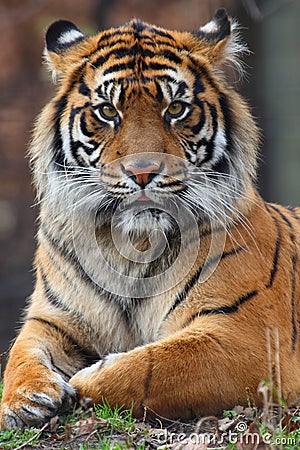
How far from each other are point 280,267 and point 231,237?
0.36 metres

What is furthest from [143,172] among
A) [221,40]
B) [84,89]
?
[221,40]

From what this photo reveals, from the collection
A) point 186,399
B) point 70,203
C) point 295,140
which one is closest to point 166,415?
point 186,399

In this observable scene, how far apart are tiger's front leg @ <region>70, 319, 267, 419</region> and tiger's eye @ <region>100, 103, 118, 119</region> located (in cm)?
123

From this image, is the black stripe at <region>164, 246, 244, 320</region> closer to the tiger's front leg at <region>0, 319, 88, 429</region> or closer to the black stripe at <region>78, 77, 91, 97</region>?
the tiger's front leg at <region>0, 319, 88, 429</region>

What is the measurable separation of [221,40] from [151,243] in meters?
1.24

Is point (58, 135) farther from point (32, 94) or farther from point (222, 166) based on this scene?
point (32, 94)

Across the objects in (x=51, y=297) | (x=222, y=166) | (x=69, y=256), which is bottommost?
(x=51, y=297)

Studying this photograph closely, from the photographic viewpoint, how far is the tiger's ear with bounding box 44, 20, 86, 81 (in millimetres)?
5371

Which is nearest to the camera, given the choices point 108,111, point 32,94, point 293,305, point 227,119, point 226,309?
point 226,309

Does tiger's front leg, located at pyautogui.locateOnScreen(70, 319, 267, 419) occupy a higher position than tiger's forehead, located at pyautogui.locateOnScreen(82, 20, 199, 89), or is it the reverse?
tiger's forehead, located at pyautogui.locateOnScreen(82, 20, 199, 89)

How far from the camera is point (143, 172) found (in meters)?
4.62

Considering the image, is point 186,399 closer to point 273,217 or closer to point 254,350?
point 254,350

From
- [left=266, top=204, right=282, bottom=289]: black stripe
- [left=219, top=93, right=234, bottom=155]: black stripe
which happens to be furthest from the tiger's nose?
[left=266, top=204, right=282, bottom=289]: black stripe

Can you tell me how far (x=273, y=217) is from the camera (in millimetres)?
5418
